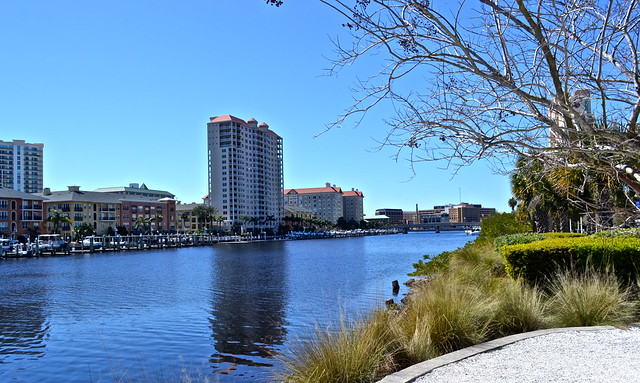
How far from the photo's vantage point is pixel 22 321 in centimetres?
2164

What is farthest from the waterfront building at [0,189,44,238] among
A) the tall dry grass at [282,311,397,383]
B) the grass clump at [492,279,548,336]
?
the grass clump at [492,279,548,336]

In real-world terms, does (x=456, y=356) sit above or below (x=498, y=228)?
below

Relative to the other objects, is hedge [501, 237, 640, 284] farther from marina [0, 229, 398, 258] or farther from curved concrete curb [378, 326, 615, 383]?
marina [0, 229, 398, 258]

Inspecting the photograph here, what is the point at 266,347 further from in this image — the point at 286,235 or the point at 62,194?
the point at 286,235

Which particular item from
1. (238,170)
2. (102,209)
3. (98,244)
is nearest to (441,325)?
(98,244)

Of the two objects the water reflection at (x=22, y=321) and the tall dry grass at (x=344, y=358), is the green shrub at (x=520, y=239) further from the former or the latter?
the water reflection at (x=22, y=321)

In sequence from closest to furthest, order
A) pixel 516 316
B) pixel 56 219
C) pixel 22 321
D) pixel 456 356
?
1. pixel 456 356
2. pixel 516 316
3. pixel 22 321
4. pixel 56 219

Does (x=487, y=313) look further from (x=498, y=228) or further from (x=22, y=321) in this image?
(x=498, y=228)

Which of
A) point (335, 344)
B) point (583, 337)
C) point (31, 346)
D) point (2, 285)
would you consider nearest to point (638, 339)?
point (583, 337)

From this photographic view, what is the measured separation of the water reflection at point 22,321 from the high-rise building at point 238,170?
137245 millimetres

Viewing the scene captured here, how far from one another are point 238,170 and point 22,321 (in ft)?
504

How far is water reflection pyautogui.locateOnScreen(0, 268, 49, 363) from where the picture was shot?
16.4 m

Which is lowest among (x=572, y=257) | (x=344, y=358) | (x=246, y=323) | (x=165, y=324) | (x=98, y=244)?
(x=246, y=323)

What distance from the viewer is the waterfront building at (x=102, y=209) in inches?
4707
